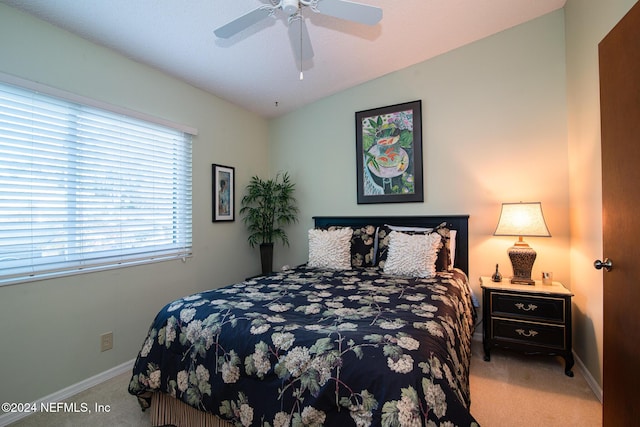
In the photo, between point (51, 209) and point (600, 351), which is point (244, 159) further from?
point (600, 351)

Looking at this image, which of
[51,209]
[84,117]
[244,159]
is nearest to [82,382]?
[51,209]

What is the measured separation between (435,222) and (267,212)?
202 cm

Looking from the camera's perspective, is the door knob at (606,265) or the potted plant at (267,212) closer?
the door knob at (606,265)

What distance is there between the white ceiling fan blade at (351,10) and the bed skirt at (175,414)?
2.30m

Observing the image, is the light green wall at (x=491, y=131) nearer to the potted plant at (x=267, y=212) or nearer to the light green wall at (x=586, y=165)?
the light green wall at (x=586, y=165)

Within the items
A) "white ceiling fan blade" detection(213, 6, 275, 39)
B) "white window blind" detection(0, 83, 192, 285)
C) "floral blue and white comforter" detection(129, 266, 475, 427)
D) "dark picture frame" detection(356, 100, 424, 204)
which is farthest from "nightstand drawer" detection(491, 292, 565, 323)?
"white window blind" detection(0, 83, 192, 285)

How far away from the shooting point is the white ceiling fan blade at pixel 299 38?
2.19 metres

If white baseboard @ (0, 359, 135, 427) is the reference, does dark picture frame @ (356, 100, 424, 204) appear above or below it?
above

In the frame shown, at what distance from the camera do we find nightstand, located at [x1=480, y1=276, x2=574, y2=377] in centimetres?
222

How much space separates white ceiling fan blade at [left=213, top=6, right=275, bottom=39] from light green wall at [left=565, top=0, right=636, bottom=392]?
2.02m

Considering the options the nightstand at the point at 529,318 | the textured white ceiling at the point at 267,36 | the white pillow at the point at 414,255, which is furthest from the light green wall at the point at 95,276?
the nightstand at the point at 529,318

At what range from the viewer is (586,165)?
2.20 metres

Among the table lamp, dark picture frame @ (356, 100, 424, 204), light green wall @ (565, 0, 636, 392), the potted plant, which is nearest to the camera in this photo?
light green wall @ (565, 0, 636, 392)

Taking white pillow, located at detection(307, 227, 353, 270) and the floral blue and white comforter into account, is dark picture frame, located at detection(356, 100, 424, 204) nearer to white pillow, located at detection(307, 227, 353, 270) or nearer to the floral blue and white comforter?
white pillow, located at detection(307, 227, 353, 270)
